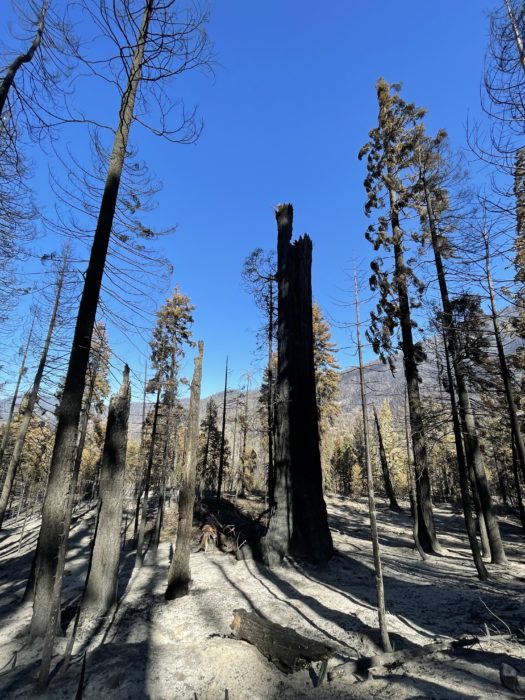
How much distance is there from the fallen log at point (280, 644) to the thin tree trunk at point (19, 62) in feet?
35.8

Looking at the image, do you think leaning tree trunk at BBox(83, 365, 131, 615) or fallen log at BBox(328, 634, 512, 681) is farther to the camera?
leaning tree trunk at BBox(83, 365, 131, 615)

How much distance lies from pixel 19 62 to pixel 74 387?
697cm

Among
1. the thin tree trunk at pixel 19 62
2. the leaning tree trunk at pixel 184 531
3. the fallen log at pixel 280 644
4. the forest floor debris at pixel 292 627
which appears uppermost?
the thin tree trunk at pixel 19 62

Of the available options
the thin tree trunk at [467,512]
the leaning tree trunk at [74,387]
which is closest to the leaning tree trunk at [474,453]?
the thin tree trunk at [467,512]

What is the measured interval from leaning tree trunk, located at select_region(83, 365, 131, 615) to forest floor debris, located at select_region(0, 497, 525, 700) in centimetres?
59

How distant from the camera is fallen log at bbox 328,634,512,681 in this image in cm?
494

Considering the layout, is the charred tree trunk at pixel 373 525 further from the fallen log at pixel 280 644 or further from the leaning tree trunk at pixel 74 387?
the leaning tree trunk at pixel 74 387

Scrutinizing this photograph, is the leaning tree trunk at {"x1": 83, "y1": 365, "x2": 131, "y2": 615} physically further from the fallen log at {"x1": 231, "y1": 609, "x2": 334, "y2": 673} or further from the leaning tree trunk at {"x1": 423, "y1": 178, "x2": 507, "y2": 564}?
the leaning tree trunk at {"x1": 423, "y1": 178, "x2": 507, "y2": 564}

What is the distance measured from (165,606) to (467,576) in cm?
842

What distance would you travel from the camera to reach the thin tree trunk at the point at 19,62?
24.5ft

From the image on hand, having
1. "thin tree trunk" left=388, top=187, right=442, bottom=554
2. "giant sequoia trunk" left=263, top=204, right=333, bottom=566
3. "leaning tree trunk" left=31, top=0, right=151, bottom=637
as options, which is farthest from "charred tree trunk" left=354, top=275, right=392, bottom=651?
"thin tree trunk" left=388, top=187, right=442, bottom=554

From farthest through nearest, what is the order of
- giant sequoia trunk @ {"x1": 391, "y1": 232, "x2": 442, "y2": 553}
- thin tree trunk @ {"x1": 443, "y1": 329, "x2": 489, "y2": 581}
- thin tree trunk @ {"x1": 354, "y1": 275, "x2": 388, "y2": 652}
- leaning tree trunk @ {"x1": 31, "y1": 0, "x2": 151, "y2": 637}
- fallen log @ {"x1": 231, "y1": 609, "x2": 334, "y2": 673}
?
giant sequoia trunk @ {"x1": 391, "y1": 232, "x2": 442, "y2": 553} < thin tree trunk @ {"x1": 443, "y1": 329, "x2": 489, "y2": 581} < leaning tree trunk @ {"x1": 31, "y1": 0, "x2": 151, "y2": 637} < thin tree trunk @ {"x1": 354, "y1": 275, "x2": 388, "y2": 652} < fallen log @ {"x1": 231, "y1": 609, "x2": 334, "y2": 673}

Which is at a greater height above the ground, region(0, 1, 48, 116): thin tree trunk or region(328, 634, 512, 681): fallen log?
region(0, 1, 48, 116): thin tree trunk

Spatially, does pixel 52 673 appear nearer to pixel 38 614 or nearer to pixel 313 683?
pixel 38 614
